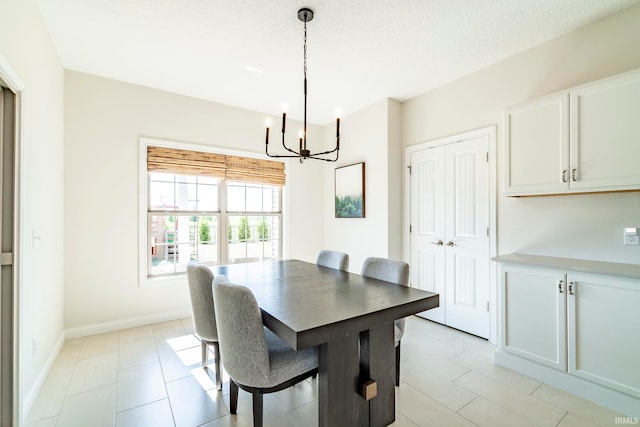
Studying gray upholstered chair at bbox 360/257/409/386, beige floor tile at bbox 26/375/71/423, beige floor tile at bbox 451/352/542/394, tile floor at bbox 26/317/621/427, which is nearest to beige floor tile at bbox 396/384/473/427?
tile floor at bbox 26/317/621/427

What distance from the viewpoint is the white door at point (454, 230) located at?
3082 millimetres

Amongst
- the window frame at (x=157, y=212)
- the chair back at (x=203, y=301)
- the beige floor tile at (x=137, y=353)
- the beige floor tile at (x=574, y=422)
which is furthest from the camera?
the window frame at (x=157, y=212)

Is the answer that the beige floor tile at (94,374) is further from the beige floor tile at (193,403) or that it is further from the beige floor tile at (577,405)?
the beige floor tile at (577,405)

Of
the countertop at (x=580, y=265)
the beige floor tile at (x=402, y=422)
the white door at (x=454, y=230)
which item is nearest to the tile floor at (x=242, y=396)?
the beige floor tile at (x=402, y=422)

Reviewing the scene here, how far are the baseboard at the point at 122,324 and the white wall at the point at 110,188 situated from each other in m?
0.02

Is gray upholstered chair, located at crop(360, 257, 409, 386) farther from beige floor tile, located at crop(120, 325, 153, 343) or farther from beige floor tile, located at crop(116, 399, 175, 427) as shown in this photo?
beige floor tile, located at crop(120, 325, 153, 343)

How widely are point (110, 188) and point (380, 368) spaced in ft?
11.1

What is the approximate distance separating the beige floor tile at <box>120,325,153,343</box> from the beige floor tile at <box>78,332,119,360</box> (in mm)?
62

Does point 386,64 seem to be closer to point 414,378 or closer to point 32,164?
point 414,378

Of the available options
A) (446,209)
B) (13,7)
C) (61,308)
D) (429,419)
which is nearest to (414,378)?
(429,419)

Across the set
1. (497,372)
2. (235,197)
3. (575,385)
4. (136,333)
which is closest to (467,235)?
(497,372)

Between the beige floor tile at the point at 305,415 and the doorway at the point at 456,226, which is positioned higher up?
the doorway at the point at 456,226

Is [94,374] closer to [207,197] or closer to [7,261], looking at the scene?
[7,261]

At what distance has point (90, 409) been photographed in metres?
1.92
